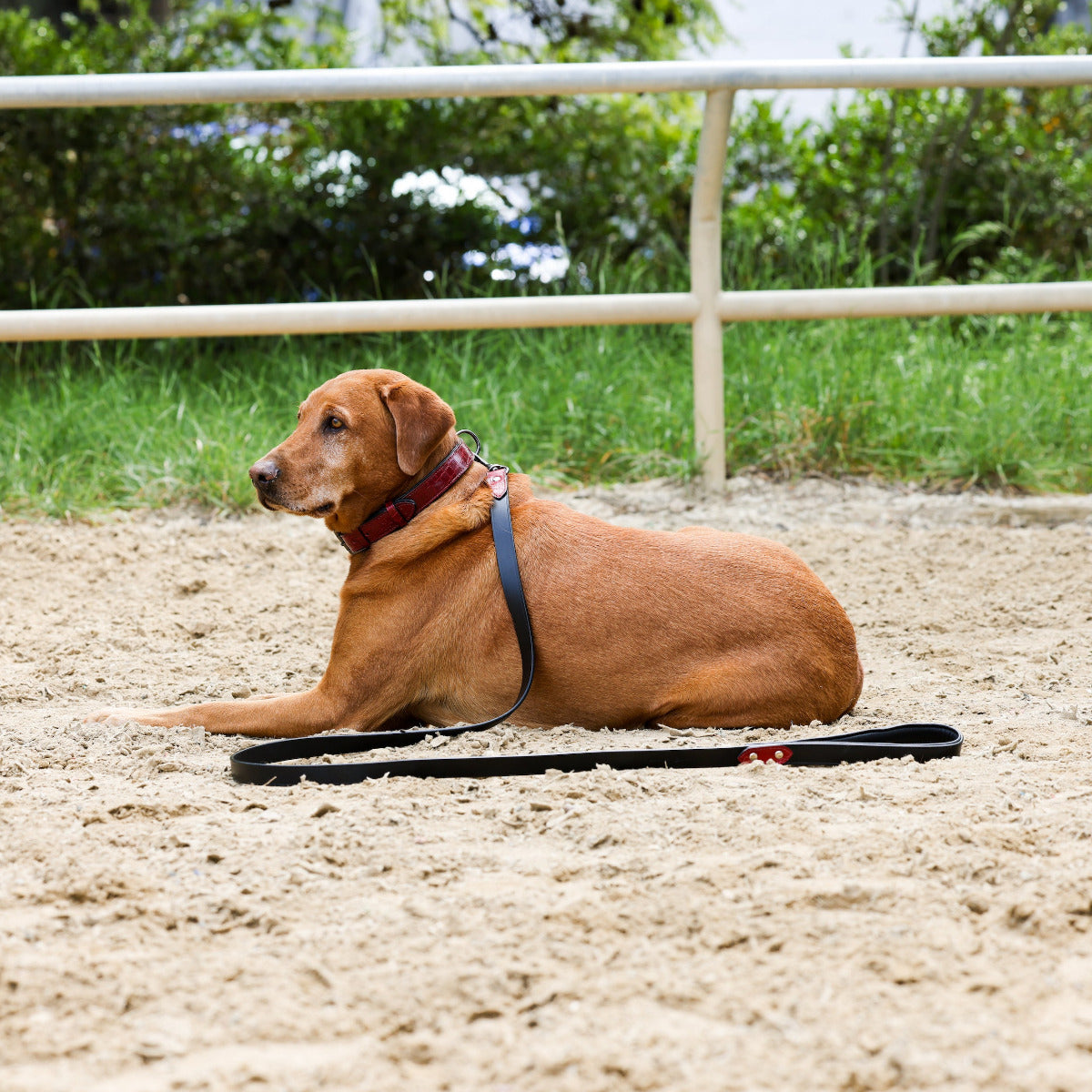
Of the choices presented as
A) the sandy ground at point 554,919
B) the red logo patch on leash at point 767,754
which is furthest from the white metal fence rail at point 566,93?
the red logo patch on leash at point 767,754

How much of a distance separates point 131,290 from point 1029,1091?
7.22 meters

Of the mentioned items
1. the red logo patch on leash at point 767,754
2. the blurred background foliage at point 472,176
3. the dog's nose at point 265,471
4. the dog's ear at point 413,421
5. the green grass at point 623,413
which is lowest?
the red logo patch on leash at point 767,754

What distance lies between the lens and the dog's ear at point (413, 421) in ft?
8.87

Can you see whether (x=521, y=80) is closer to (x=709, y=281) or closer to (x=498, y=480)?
Answer: (x=709, y=281)

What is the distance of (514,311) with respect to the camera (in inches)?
172

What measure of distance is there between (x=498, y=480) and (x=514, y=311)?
1.72 m

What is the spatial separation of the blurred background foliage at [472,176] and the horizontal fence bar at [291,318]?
254cm

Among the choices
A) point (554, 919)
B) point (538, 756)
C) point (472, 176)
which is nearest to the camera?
point (554, 919)

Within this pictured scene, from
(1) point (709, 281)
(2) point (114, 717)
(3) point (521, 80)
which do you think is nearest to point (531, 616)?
(2) point (114, 717)

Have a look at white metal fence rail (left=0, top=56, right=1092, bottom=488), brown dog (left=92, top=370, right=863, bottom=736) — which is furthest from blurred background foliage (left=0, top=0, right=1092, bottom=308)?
brown dog (left=92, top=370, right=863, bottom=736)

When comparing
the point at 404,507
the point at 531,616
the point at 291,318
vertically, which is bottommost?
the point at 531,616

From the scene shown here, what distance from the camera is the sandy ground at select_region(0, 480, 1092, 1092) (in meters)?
1.33

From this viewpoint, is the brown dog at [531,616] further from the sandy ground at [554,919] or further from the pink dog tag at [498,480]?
the sandy ground at [554,919]

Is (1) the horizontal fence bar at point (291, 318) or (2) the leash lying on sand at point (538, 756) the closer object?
(2) the leash lying on sand at point (538, 756)
